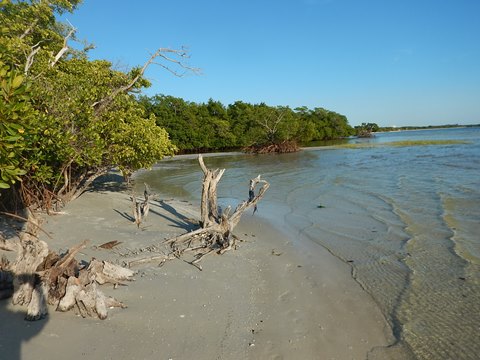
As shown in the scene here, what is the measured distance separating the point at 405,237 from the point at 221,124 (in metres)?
44.9

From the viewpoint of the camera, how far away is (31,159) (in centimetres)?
848

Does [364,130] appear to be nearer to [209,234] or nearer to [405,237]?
[405,237]

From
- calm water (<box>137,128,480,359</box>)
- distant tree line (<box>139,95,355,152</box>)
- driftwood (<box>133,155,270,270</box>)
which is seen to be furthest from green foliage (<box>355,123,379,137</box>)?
driftwood (<box>133,155,270,270</box>)

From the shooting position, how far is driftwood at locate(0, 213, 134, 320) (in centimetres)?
438

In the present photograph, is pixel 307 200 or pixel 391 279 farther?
pixel 307 200

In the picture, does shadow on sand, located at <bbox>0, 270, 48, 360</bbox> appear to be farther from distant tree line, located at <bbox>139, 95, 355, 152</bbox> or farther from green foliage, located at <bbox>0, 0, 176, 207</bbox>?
distant tree line, located at <bbox>139, 95, 355, 152</bbox>

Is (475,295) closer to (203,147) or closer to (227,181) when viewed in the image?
(227,181)

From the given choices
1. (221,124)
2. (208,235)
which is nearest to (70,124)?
(208,235)

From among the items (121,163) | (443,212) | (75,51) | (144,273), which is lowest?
(443,212)

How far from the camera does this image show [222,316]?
15.7ft

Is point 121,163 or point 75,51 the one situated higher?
point 75,51

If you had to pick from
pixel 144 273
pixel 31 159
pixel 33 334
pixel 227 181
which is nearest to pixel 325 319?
pixel 144 273

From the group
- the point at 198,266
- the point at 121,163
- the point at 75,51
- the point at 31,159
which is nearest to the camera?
the point at 198,266

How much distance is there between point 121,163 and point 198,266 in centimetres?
646
